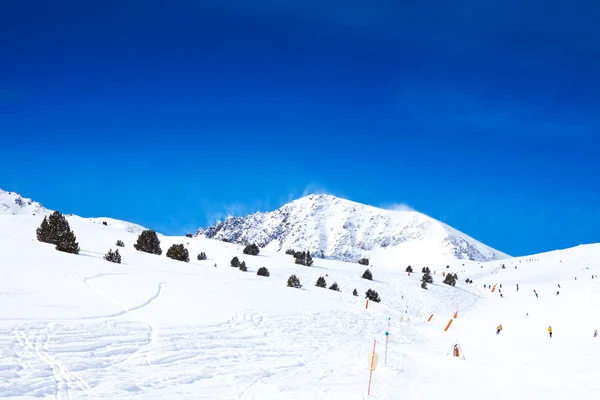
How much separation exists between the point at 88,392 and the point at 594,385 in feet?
48.5

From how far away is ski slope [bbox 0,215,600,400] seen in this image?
952 centimetres

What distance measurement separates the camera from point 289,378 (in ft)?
37.5

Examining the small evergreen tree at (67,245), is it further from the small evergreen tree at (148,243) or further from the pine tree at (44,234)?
the small evergreen tree at (148,243)

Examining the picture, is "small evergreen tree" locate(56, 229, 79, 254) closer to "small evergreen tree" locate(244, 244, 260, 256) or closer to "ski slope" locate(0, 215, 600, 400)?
"ski slope" locate(0, 215, 600, 400)

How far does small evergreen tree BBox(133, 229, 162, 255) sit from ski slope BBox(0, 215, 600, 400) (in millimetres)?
3252

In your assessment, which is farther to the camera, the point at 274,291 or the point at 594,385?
the point at 274,291

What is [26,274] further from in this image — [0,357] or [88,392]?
[88,392]

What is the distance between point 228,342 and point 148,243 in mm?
23703

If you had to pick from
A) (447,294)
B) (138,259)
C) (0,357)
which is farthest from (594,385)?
(447,294)

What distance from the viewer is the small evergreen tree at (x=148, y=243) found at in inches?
1367

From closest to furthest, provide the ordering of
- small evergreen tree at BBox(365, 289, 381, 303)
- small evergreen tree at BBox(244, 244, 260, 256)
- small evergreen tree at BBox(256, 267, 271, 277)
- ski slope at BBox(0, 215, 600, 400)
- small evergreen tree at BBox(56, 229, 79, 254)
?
ski slope at BBox(0, 215, 600, 400)
small evergreen tree at BBox(56, 229, 79, 254)
small evergreen tree at BBox(256, 267, 271, 277)
small evergreen tree at BBox(365, 289, 381, 303)
small evergreen tree at BBox(244, 244, 260, 256)

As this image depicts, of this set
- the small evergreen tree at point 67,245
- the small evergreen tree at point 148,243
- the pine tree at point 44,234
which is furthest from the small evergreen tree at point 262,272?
the pine tree at point 44,234

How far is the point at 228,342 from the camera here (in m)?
13.7

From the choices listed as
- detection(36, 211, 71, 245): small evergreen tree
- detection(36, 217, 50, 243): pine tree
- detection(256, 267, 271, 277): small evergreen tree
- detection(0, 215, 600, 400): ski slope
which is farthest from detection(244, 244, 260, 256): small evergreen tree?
detection(36, 217, 50, 243): pine tree
